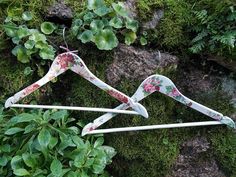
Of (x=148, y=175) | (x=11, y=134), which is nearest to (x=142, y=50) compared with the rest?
(x=148, y=175)

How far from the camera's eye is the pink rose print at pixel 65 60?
162 centimetres

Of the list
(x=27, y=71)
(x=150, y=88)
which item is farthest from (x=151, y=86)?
(x=27, y=71)

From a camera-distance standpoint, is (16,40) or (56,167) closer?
(56,167)

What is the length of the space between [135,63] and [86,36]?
0.25 metres

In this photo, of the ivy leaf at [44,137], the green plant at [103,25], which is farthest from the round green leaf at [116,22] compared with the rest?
the ivy leaf at [44,137]

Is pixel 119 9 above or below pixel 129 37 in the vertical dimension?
above

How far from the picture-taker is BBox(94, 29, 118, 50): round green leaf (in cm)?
167

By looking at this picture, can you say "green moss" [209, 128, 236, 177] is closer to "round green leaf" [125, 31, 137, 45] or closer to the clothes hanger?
the clothes hanger

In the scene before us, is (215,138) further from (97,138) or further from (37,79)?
(37,79)

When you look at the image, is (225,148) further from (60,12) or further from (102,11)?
(60,12)

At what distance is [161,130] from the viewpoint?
5.67ft

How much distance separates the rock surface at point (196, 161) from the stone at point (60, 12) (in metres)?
0.80

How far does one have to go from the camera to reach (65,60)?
163cm

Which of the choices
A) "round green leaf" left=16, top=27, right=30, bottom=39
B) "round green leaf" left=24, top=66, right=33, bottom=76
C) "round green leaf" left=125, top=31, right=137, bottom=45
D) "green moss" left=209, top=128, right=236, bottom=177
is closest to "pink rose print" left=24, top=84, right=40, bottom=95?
"round green leaf" left=24, top=66, right=33, bottom=76
